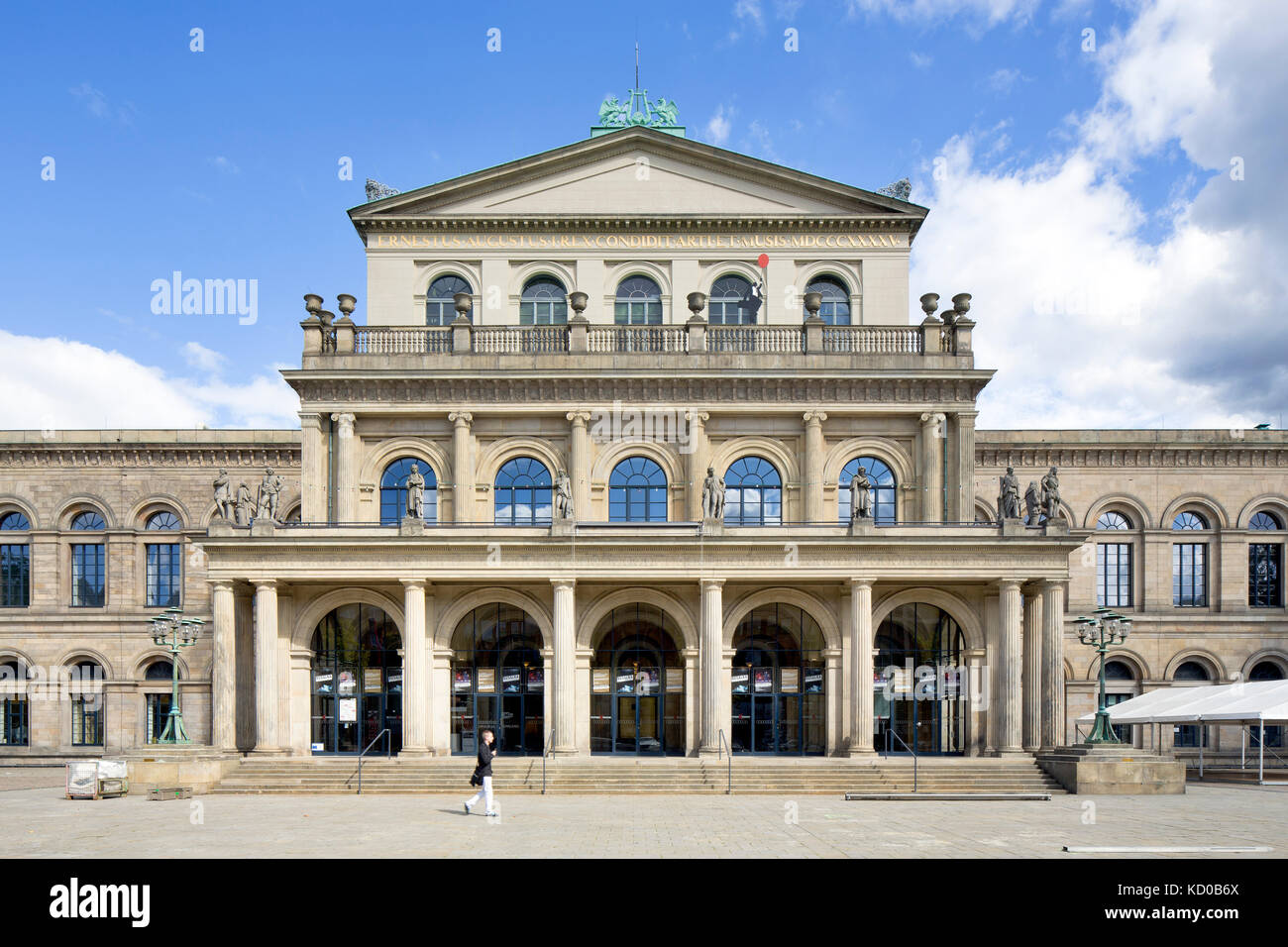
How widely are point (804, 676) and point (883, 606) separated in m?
3.37

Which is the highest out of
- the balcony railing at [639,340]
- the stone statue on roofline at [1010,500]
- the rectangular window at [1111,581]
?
the balcony railing at [639,340]

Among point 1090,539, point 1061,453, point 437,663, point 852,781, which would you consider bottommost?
point 852,781

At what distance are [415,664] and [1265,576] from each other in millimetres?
33305

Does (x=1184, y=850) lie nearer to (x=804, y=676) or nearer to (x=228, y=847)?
(x=228, y=847)

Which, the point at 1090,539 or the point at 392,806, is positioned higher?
the point at 1090,539

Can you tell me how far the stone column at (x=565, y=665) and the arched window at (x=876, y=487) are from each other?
10338 millimetres

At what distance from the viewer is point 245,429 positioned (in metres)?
46.7

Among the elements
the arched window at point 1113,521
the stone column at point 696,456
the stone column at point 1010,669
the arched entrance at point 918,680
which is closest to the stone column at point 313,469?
the stone column at point 696,456

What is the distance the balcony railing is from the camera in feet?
127

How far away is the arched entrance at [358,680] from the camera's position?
119 ft

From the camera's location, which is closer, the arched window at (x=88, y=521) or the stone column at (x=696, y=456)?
the stone column at (x=696, y=456)

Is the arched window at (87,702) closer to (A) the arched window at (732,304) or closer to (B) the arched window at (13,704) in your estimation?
(B) the arched window at (13,704)

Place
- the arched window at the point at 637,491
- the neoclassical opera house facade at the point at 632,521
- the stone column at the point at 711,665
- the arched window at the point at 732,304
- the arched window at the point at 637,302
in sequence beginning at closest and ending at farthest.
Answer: the stone column at the point at 711,665 → the neoclassical opera house facade at the point at 632,521 → the arched window at the point at 637,491 → the arched window at the point at 732,304 → the arched window at the point at 637,302
